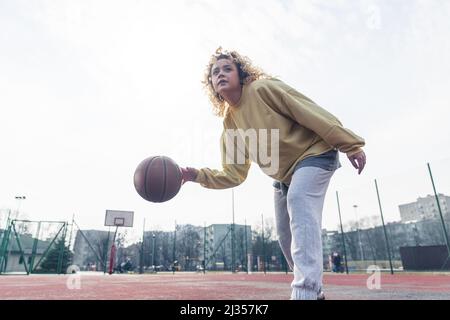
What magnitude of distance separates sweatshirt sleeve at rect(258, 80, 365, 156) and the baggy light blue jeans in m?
0.21

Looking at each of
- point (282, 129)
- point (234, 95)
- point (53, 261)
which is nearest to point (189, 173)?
point (234, 95)

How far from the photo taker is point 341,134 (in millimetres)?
1943

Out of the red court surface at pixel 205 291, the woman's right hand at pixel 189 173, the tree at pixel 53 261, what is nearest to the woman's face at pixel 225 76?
the woman's right hand at pixel 189 173

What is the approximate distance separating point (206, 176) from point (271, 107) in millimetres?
842

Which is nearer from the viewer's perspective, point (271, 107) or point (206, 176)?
point (271, 107)

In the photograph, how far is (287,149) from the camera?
2125 millimetres

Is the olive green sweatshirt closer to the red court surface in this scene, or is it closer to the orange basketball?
the orange basketball

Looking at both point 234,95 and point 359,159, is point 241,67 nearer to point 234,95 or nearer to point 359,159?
point 234,95

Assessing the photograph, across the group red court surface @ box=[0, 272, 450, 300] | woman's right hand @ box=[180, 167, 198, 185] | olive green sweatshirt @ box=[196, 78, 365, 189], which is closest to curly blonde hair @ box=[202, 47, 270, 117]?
olive green sweatshirt @ box=[196, 78, 365, 189]

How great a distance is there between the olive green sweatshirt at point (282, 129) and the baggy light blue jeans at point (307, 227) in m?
0.18

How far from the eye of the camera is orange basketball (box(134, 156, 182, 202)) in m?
2.80
